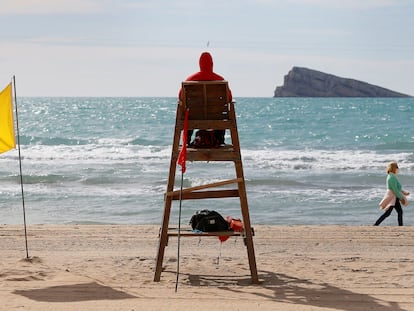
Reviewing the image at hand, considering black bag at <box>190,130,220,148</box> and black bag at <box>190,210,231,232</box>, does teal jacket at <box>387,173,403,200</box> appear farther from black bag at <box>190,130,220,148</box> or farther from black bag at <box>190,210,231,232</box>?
black bag at <box>190,130,220,148</box>

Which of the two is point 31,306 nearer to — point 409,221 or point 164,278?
point 164,278

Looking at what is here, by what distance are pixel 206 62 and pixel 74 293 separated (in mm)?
2511

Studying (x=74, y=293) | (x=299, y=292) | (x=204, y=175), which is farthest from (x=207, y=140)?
(x=204, y=175)

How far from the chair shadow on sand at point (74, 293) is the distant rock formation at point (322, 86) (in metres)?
124

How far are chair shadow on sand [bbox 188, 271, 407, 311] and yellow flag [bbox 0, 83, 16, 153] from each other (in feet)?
7.69

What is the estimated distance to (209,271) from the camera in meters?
9.24

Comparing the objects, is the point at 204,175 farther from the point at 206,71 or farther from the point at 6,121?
the point at 206,71

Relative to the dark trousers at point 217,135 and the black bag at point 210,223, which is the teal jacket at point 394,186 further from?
the dark trousers at point 217,135

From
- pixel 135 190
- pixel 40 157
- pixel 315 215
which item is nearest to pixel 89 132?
pixel 40 157

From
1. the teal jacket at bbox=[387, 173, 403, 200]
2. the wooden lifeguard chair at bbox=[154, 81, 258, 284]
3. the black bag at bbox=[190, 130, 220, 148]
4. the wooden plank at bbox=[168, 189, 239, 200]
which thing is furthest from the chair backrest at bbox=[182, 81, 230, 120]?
the teal jacket at bbox=[387, 173, 403, 200]

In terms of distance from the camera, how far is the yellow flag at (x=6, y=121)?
9.11 metres

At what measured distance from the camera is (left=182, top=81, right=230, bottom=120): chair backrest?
830cm

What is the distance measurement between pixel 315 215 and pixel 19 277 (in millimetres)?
8464

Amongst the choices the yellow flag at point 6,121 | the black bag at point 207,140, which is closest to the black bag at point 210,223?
the black bag at point 207,140
